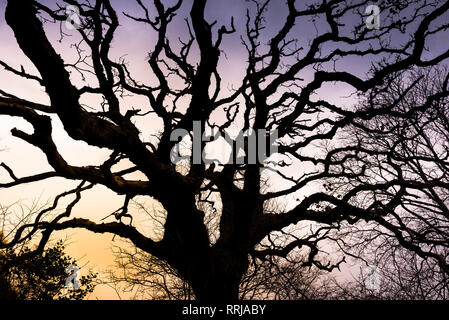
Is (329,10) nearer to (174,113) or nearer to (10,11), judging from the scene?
(174,113)

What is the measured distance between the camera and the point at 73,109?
2914 millimetres

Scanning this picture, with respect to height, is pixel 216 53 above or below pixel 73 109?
above

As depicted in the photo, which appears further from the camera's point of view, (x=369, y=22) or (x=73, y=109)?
(x=369, y=22)

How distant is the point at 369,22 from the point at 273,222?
4633 mm

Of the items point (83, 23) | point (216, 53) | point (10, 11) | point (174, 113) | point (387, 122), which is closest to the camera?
point (10, 11)

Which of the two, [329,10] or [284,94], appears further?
[284,94]

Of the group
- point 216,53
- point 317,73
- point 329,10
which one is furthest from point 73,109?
point 329,10

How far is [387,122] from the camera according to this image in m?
9.16

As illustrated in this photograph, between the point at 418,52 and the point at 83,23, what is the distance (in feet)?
19.7

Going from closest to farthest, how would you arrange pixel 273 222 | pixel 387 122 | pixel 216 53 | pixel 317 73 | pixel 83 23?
pixel 216 53
pixel 83 23
pixel 317 73
pixel 273 222
pixel 387 122
